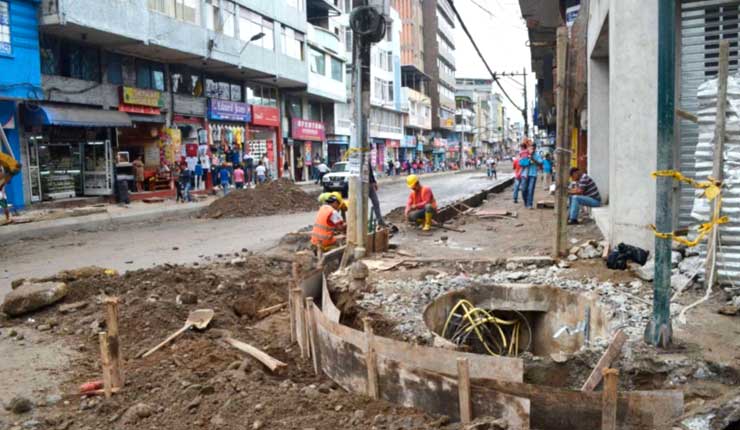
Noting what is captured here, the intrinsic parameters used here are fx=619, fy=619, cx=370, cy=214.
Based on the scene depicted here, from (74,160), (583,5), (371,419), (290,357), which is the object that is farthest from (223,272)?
(74,160)

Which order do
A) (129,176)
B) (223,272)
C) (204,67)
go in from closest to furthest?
(223,272) < (129,176) < (204,67)

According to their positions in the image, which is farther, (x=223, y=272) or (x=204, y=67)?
(x=204, y=67)

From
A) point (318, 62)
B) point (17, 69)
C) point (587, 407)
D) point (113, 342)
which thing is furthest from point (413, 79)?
point (587, 407)

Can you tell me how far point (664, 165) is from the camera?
478 cm

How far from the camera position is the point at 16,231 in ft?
47.8

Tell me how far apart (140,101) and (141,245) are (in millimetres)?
12715

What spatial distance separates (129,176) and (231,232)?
1070cm

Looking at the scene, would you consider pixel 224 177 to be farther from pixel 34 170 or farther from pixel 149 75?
pixel 34 170

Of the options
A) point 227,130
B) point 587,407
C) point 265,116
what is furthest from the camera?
point 265,116

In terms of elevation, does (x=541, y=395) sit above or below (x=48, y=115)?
below

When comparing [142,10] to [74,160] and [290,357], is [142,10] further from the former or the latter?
[290,357]

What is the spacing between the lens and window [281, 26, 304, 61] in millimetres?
33031

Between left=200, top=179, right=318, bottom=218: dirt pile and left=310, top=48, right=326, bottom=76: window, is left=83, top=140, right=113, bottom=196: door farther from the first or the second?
left=310, top=48, right=326, bottom=76: window

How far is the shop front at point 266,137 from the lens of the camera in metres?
32.8
